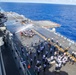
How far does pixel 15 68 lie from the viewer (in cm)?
3138

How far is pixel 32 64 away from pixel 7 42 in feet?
33.2

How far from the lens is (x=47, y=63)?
122 feet

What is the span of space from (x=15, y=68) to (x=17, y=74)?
2.24 m

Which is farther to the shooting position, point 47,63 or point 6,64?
point 47,63

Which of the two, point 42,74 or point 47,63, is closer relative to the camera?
point 42,74

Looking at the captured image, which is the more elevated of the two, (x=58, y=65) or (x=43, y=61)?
(x=58, y=65)

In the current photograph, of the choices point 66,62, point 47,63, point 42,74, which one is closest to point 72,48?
point 66,62

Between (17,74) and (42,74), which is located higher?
(17,74)

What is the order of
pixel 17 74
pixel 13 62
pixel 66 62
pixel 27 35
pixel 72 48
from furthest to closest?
pixel 27 35, pixel 72 48, pixel 66 62, pixel 13 62, pixel 17 74

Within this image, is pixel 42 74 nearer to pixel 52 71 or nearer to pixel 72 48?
pixel 52 71

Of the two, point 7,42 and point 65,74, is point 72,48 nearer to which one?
point 65,74

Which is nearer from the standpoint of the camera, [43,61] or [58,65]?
[58,65]

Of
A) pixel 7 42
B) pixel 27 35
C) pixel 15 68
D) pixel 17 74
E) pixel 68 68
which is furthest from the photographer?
pixel 27 35

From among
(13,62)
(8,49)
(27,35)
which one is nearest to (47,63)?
(13,62)
